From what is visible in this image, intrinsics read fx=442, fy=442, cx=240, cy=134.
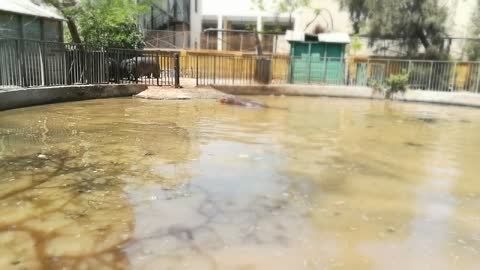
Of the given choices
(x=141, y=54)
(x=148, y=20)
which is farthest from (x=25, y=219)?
(x=148, y=20)

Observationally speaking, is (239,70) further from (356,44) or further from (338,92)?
(356,44)

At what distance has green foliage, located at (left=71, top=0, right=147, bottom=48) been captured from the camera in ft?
58.7

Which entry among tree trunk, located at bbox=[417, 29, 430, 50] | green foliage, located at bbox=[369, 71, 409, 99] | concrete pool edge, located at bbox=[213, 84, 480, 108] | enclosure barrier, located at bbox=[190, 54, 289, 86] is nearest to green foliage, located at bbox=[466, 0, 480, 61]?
tree trunk, located at bbox=[417, 29, 430, 50]

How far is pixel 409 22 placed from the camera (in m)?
21.3

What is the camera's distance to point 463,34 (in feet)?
75.5

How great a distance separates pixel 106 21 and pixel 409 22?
1405 centimetres

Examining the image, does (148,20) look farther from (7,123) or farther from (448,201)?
(448,201)

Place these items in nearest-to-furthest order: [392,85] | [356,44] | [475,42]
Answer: [392,85]
[475,42]
[356,44]

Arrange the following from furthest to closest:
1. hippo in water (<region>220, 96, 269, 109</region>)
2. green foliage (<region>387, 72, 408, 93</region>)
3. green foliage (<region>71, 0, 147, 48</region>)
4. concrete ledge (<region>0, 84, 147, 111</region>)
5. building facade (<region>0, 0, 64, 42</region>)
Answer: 1. green foliage (<region>387, 72, 408, 93</region>)
2. green foliage (<region>71, 0, 147, 48</region>)
3. hippo in water (<region>220, 96, 269, 109</region>)
4. building facade (<region>0, 0, 64, 42</region>)
5. concrete ledge (<region>0, 84, 147, 111</region>)

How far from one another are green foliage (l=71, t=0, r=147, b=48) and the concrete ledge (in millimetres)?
2521

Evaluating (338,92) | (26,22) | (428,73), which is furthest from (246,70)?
(26,22)

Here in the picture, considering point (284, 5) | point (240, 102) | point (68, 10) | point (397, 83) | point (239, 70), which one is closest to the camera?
point (240, 102)

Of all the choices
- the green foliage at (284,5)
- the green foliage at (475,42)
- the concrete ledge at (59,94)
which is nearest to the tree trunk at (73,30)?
the concrete ledge at (59,94)

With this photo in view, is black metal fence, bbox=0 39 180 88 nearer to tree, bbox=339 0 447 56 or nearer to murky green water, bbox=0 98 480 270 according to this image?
murky green water, bbox=0 98 480 270
